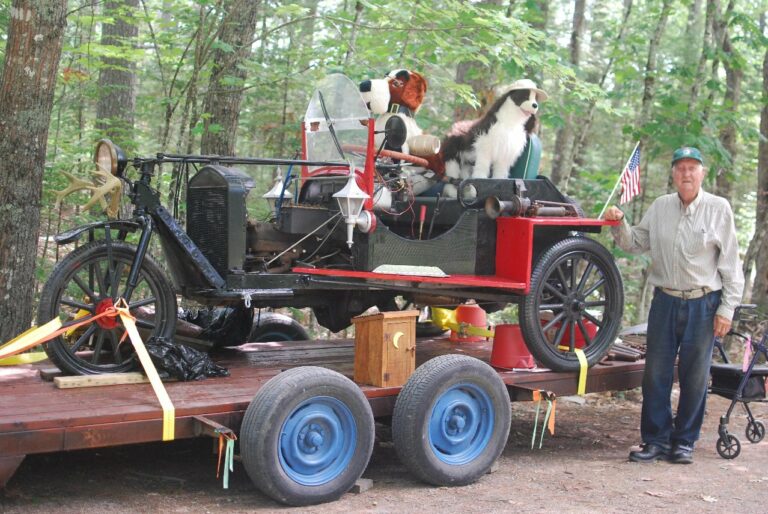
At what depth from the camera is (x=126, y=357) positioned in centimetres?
526

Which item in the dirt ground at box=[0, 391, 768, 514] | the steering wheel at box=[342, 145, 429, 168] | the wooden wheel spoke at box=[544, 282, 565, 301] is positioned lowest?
the dirt ground at box=[0, 391, 768, 514]

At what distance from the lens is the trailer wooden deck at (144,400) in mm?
3725

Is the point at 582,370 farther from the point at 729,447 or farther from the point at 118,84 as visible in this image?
the point at 118,84

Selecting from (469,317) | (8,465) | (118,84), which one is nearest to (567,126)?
(118,84)

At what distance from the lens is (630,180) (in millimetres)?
6289

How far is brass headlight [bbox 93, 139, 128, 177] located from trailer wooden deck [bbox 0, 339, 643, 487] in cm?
130

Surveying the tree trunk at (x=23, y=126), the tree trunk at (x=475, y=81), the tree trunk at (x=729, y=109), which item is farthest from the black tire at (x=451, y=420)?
the tree trunk at (x=729, y=109)

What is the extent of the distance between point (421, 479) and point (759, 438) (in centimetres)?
303

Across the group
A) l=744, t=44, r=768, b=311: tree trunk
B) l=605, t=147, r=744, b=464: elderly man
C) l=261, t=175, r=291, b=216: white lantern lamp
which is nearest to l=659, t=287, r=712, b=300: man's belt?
l=605, t=147, r=744, b=464: elderly man

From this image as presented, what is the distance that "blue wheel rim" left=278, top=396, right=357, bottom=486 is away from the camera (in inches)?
170

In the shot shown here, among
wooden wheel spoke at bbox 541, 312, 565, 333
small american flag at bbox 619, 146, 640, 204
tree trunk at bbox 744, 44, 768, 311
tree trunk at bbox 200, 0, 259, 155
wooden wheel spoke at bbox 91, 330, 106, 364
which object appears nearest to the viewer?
wooden wheel spoke at bbox 91, 330, 106, 364

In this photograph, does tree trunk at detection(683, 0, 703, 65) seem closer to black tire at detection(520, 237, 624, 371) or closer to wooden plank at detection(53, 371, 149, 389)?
black tire at detection(520, 237, 624, 371)

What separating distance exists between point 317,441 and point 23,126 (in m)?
3.03

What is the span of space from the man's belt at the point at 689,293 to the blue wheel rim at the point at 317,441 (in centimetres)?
253
